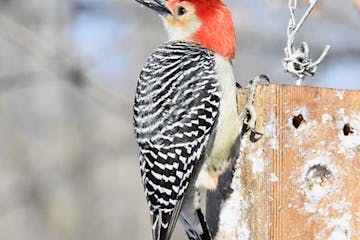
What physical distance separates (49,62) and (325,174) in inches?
126

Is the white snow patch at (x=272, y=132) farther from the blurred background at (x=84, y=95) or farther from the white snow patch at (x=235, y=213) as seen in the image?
the blurred background at (x=84, y=95)

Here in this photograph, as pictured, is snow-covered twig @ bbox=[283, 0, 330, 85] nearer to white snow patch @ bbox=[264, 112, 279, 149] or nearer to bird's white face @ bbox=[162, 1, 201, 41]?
white snow patch @ bbox=[264, 112, 279, 149]

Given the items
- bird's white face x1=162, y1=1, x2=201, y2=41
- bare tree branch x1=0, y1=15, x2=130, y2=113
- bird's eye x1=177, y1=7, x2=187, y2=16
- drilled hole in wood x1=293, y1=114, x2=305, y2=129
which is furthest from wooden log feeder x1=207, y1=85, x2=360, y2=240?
bare tree branch x1=0, y1=15, x2=130, y2=113

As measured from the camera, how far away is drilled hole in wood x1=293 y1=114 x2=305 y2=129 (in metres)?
3.57

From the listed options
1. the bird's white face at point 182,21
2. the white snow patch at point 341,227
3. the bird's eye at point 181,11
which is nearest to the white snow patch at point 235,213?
the white snow patch at point 341,227

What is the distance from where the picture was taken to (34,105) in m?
13.0

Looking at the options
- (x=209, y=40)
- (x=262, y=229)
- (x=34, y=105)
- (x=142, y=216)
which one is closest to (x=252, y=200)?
(x=262, y=229)

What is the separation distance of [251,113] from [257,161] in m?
0.23

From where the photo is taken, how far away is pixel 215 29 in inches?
172

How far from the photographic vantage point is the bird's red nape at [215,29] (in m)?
4.36

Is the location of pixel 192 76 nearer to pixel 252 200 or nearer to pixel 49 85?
pixel 252 200

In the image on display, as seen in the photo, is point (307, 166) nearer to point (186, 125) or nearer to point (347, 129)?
point (347, 129)

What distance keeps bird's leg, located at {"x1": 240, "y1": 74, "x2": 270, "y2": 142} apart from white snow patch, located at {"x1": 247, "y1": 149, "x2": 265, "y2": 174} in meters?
0.06

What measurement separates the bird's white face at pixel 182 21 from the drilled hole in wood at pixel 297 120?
1.03 metres
